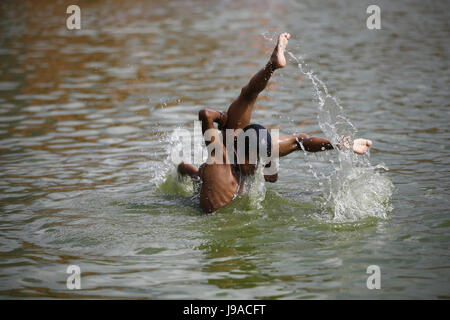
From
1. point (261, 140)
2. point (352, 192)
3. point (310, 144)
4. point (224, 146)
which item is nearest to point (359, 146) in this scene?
point (310, 144)

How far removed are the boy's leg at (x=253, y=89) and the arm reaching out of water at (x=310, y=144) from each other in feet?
1.68

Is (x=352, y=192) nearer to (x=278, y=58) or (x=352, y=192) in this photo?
(x=352, y=192)

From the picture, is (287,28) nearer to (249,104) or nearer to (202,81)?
(202,81)

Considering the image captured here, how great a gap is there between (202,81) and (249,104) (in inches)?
300

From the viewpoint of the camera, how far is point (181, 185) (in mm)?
8344

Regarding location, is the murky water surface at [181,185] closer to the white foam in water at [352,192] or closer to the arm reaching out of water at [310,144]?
the white foam in water at [352,192]

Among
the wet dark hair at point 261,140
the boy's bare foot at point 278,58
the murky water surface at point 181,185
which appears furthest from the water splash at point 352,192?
the wet dark hair at point 261,140

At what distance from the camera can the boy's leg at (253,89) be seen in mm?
6859

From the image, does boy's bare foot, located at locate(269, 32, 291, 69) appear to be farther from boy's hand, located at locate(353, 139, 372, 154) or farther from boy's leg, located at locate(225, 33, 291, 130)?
boy's hand, located at locate(353, 139, 372, 154)

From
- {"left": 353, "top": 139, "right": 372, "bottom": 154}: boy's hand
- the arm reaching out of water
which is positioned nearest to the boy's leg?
the arm reaching out of water

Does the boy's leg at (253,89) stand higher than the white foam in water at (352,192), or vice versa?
the boy's leg at (253,89)

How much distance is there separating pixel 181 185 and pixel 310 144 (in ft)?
6.96

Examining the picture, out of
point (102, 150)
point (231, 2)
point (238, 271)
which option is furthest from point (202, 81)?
→ point (231, 2)
